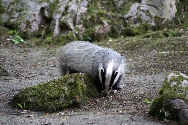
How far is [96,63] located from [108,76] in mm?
474

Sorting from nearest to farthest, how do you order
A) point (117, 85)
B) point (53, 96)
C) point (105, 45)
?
point (53, 96) → point (117, 85) → point (105, 45)

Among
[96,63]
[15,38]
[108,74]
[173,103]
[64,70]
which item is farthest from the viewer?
[15,38]

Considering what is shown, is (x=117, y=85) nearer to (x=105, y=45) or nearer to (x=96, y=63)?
(x=96, y=63)

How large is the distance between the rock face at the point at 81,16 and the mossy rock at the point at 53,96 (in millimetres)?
7712

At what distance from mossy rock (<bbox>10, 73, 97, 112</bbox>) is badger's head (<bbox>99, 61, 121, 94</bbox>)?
40cm

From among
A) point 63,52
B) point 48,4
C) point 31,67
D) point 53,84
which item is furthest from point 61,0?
point 53,84

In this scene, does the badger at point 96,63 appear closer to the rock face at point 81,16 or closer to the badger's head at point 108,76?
the badger's head at point 108,76

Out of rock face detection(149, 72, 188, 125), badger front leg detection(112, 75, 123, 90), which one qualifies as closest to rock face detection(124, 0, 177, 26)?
badger front leg detection(112, 75, 123, 90)

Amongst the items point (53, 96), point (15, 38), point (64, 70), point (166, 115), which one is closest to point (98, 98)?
point (53, 96)

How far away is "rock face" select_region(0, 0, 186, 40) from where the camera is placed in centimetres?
1356

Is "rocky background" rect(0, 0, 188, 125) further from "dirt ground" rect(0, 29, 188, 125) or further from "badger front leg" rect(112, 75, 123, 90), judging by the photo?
"badger front leg" rect(112, 75, 123, 90)

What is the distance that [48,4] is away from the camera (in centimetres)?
1409

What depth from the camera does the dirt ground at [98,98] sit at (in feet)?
15.5

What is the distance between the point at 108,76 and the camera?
230 inches
